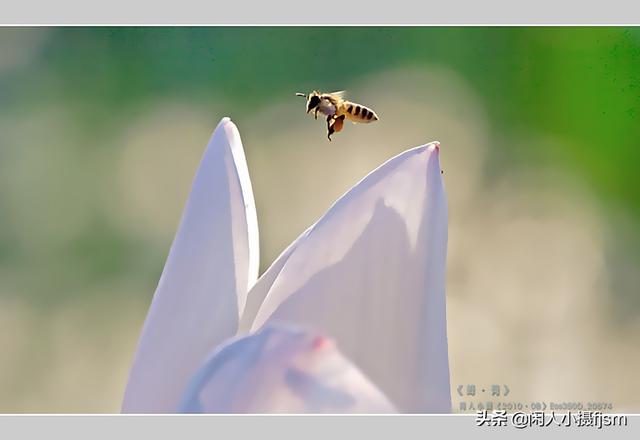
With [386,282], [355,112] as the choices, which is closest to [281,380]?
[386,282]

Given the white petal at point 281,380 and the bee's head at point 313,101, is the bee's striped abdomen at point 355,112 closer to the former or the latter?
the bee's head at point 313,101

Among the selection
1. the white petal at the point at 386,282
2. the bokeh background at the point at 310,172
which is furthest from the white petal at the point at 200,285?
the bokeh background at the point at 310,172

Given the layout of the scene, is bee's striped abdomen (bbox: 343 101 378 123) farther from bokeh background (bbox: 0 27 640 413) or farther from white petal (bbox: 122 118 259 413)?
bokeh background (bbox: 0 27 640 413)

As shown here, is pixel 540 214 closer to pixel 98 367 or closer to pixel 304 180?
pixel 304 180

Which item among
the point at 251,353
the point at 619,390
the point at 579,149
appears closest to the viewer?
the point at 251,353

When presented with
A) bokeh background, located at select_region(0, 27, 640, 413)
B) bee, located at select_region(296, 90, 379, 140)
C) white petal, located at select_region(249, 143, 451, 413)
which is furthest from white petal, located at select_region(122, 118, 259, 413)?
bokeh background, located at select_region(0, 27, 640, 413)

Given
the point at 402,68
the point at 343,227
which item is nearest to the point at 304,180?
the point at 402,68
